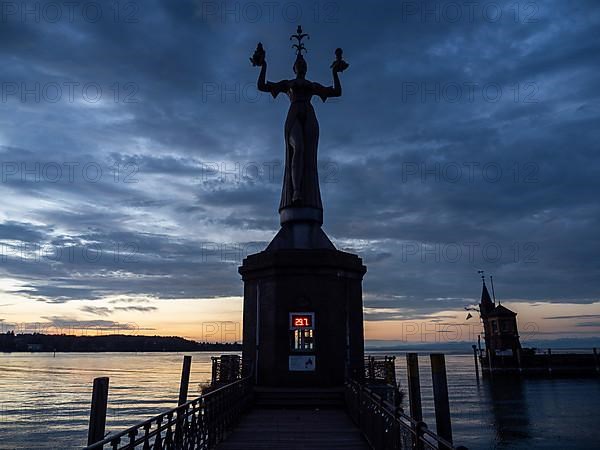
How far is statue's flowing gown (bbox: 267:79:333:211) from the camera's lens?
68.8ft

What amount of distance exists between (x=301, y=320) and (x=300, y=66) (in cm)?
1083

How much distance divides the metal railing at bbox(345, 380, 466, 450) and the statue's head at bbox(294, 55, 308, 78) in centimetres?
1400

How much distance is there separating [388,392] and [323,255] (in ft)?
17.0

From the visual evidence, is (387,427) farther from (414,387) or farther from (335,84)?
(335,84)

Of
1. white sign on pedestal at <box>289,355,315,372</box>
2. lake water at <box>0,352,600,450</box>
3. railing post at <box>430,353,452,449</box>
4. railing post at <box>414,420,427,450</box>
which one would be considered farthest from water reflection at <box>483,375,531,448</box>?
railing post at <box>414,420,427,450</box>

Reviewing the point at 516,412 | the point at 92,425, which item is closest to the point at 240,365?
the point at 92,425

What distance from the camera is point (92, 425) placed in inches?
291

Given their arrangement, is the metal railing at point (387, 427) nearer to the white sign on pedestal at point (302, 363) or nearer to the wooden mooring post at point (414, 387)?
the wooden mooring post at point (414, 387)

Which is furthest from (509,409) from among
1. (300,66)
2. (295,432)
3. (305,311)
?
(295,432)

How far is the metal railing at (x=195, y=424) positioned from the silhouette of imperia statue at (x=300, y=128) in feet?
29.1

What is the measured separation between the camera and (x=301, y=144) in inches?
829

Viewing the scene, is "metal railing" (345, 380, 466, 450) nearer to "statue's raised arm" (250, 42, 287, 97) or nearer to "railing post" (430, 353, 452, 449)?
"railing post" (430, 353, 452, 449)

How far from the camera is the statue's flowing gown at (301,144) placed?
21.0 m

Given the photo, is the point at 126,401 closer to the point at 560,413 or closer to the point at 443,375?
the point at 560,413
